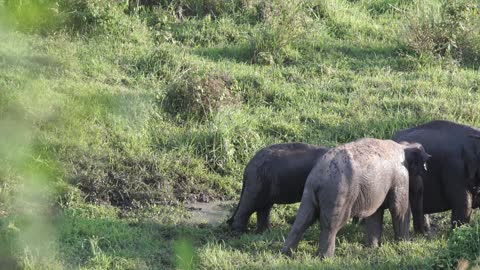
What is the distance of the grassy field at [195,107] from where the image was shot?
7.82 metres

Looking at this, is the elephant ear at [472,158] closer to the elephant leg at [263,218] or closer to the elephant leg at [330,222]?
the elephant leg at [330,222]

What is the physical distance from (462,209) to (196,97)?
3259 mm

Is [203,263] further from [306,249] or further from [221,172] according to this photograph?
[221,172]

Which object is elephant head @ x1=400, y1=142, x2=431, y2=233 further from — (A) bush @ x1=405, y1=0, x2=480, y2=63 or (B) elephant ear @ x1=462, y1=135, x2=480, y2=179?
(A) bush @ x1=405, y1=0, x2=480, y2=63

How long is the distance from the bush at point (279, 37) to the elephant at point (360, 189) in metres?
3.99

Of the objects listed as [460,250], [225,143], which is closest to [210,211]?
[225,143]

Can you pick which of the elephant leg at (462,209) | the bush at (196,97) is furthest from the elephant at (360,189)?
the bush at (196,97)

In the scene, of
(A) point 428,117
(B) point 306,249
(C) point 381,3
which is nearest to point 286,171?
(B) point 306,249

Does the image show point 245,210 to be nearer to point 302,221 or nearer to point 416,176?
point 302,221

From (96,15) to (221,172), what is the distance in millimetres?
3248

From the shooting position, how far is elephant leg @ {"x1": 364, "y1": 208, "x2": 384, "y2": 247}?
26.9ft

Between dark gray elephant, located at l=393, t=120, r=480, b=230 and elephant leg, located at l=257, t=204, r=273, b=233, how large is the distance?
134 centimetres

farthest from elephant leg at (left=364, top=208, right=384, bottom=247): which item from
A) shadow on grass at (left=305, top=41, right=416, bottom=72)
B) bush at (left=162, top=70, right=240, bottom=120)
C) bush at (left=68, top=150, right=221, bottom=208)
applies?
shadow on grass at (left=305, top=41, right=416, bottom=72)

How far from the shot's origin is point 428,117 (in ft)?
36.1
